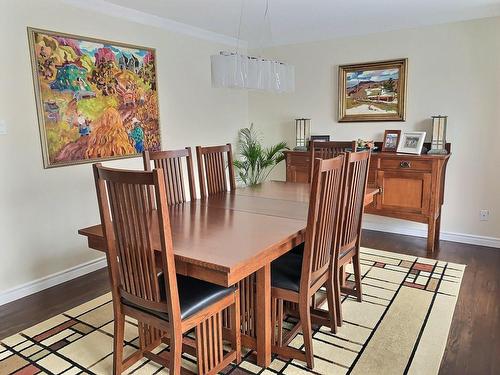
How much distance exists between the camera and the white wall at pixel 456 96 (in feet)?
12.0

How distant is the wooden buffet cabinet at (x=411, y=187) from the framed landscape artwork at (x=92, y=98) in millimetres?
1717

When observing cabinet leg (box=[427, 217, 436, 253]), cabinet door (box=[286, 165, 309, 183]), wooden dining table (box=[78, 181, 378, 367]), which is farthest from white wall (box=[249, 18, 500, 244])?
wooden dining table (box=[78, 181, 378, 367])

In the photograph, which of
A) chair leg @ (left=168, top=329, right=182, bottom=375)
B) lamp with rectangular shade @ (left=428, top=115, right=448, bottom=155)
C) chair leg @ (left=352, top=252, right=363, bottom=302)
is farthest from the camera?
lamp with rectangular shade @ (left=428, top=115, right=448, bottom=155)

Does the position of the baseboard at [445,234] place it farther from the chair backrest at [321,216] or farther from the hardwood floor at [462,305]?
the chair backrest at [321,216]

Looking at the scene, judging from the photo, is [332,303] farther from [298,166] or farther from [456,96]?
[456,96]

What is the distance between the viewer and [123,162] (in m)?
3.62

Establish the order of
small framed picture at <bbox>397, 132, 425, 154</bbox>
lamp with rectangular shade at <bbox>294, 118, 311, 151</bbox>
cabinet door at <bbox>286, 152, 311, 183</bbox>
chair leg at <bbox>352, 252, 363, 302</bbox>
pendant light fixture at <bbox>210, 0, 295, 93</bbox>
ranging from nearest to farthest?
pendant light fixture at <bbox>210, 0, 295, 93</bbox>
chair leg at <bbox>352, 252, 363, 302</bbox>
small framed picture at <bbox>397, 132, 425, 154</bbox>
cabinet door at <bbox>286, 152, 311, 183</bbox>
lamp with rectangular shade at <bbox>294, 118, 311, 151</bbox>

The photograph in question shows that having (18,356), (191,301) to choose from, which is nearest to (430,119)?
(191,301)

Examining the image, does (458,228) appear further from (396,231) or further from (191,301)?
(191,301)

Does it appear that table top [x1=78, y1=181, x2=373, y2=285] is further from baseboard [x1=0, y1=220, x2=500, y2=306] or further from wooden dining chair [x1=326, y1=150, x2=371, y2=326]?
baseboard [x1=0, y1=220, x2=500, y2=306]

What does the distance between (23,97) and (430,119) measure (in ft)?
12.1

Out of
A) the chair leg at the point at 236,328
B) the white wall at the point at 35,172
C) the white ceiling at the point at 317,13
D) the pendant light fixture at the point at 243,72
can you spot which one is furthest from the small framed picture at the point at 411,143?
the chair leg at the point at 236,328

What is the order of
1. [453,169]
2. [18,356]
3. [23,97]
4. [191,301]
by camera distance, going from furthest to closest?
[453,169], [23,97], [18,356], [191,301]

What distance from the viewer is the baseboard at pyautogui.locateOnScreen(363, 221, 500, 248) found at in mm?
3855
